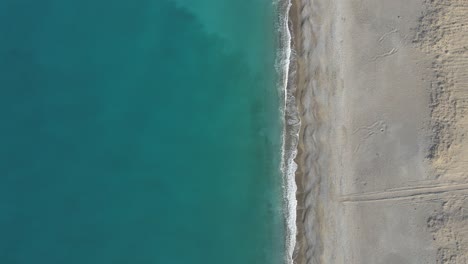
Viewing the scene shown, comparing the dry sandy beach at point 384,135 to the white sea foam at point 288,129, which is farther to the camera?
the white sea foam at point 288,129

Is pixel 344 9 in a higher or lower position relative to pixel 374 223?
higher

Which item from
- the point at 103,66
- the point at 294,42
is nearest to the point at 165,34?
the point at 103,66

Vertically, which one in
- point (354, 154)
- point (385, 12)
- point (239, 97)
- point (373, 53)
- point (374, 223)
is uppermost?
point (385, 12)

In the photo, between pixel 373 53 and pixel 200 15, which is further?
pixel 200 15

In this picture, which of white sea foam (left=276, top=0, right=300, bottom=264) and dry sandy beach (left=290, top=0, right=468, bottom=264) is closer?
dry sandy beach (left=290, top=0, right=468, bottom=264)

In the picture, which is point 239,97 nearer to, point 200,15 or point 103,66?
point 200,15
